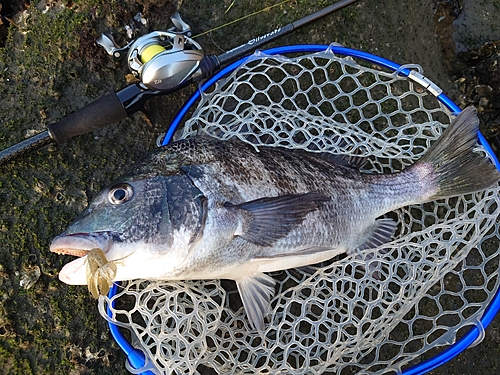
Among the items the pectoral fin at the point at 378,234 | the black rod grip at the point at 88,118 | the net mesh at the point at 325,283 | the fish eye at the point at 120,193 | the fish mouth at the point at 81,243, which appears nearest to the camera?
the fish mouth at the point at 81,243

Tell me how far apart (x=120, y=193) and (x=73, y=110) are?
3.24ft

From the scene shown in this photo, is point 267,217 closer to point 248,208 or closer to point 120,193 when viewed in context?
point 248,208

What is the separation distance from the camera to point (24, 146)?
81.4 inches

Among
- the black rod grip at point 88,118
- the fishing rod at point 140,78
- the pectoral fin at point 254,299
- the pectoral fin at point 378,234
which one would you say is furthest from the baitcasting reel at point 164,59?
the pectoral fin at point 378,234

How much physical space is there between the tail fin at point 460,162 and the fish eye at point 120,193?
152cm

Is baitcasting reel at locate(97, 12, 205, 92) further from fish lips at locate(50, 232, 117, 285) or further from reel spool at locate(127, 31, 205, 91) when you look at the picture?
→ fish lips at locate(50, 232, 117, 285)

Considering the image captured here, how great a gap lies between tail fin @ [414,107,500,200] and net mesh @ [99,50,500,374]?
16 centimetres

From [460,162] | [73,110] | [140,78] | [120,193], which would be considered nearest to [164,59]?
[140,78]

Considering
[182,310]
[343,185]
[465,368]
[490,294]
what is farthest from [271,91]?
[465,368]

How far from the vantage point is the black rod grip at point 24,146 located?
81.4 inches

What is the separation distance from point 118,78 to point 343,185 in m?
1.53

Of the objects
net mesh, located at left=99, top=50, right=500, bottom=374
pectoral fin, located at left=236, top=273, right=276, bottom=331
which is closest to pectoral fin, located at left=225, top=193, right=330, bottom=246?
pectoral fin, located at left=236, top=273, right=276, bottom=331

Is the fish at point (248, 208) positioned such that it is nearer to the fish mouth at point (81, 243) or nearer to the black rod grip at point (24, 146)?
the fish mouth at point (81, 243)

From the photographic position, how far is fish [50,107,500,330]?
1603 mm
